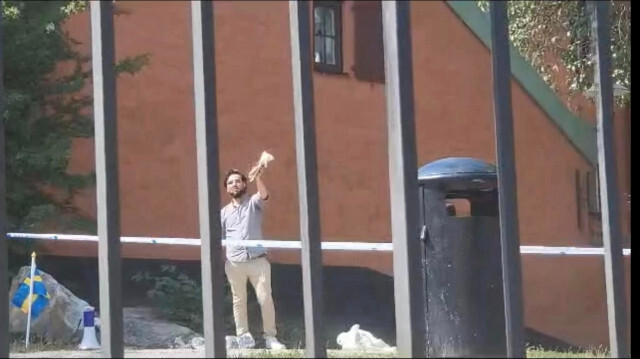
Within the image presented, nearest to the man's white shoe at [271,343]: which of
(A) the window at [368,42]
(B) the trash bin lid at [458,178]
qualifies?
(B) the trash bin lid at [458,178]

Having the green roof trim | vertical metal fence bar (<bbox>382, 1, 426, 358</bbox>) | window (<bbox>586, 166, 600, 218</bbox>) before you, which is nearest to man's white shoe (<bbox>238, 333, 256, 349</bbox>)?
vertical metal fence bar (<bbox>382, 1, 426, 358</bbox>)

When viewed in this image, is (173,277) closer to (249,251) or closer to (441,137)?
(249,251)

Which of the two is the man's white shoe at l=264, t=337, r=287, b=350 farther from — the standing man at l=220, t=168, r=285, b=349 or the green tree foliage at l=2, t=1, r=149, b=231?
the green tree foliage at l=2, t=1, r=149, b=231

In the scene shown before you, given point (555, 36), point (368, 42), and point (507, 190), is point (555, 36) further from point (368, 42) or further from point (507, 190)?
point (507, 190)

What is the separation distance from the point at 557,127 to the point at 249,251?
6.31 meters

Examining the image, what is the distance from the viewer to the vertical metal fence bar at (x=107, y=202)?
455 centimetres

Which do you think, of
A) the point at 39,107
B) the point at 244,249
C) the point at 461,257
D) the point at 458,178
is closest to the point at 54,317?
the point at 244,249

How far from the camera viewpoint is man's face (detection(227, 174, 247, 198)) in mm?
8516

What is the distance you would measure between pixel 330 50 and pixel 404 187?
8677 mm

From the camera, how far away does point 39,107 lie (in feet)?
32.2

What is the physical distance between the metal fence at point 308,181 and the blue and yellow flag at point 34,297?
3888mm

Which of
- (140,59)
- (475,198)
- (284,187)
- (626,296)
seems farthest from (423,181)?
(284,187)

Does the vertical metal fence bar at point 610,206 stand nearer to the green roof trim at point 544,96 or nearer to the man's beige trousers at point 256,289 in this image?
the man's beige trousers at point 256,289

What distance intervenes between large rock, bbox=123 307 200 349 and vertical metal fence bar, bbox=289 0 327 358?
3.68 meters
